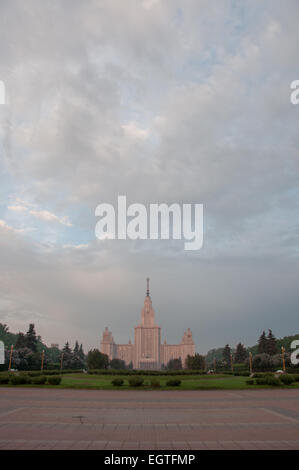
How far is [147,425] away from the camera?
11.1 meters

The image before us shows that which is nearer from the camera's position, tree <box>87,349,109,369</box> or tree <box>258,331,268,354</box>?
tree <box>87,349,109,369</box>

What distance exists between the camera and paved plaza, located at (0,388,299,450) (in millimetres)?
8664

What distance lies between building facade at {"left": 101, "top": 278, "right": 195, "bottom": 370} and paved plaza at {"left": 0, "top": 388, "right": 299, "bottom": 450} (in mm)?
127544

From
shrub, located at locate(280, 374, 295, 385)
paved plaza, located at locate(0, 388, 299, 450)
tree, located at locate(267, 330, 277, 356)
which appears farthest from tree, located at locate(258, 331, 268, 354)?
paved plaza, located at locate(0, 388, 299, 450)

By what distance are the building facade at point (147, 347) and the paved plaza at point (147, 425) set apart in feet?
418

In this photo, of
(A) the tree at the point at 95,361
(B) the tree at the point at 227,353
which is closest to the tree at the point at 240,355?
(B) the tree at the point at 227,353

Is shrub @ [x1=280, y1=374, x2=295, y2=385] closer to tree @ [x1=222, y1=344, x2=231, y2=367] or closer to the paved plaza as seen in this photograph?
the paved plaza

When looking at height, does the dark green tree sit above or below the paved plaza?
below

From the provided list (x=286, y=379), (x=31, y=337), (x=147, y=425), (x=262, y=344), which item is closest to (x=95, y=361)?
(x=31, y=337)

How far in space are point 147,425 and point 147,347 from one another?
456 feet

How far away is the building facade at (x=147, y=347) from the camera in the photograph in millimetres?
142375
